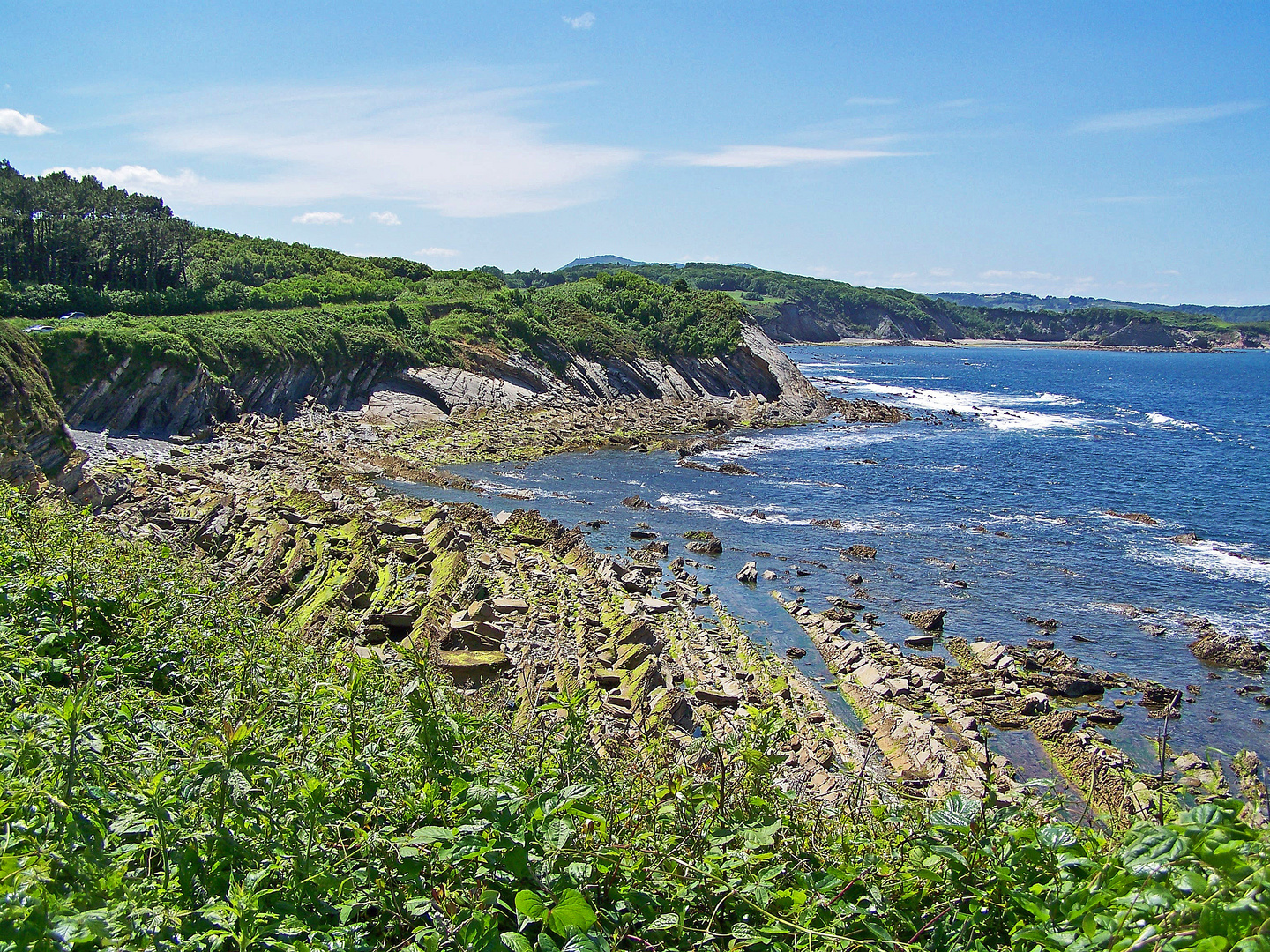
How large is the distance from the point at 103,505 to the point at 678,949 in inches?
1029

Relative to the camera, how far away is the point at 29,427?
2019 centimetres

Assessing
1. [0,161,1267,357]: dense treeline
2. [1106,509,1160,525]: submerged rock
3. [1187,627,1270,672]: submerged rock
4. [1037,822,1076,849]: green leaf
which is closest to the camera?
[1037,822,1076,849]: green leaf

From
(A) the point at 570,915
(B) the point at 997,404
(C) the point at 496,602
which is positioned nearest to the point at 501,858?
(A) the point at 570,915

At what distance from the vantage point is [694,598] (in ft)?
83.4

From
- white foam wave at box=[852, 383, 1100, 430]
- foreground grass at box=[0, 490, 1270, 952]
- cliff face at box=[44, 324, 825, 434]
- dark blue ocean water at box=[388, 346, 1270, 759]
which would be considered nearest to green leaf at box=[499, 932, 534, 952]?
foreground grass at box=[0, 490, 1270, 952]

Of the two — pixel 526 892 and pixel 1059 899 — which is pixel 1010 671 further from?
pixel 526 892

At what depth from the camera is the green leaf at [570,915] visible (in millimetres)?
3037

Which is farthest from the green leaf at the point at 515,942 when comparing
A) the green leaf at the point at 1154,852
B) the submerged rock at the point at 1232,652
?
A: the submerged rock at the point at 1232,652

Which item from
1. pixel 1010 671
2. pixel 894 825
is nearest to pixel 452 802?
pixel 894 825

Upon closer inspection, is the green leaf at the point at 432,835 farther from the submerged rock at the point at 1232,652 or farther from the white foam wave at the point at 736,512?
the white foam wave at the point at 736,512

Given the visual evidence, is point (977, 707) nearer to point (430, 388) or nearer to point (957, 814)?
point (957, 814)

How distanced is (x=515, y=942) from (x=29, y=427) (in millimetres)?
22941

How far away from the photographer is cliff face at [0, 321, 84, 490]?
723 inches

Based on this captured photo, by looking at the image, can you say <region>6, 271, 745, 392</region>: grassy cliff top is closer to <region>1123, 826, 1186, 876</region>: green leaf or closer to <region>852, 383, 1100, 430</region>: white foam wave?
<region>852, 383, 1100, 430</region>: white foam wave
